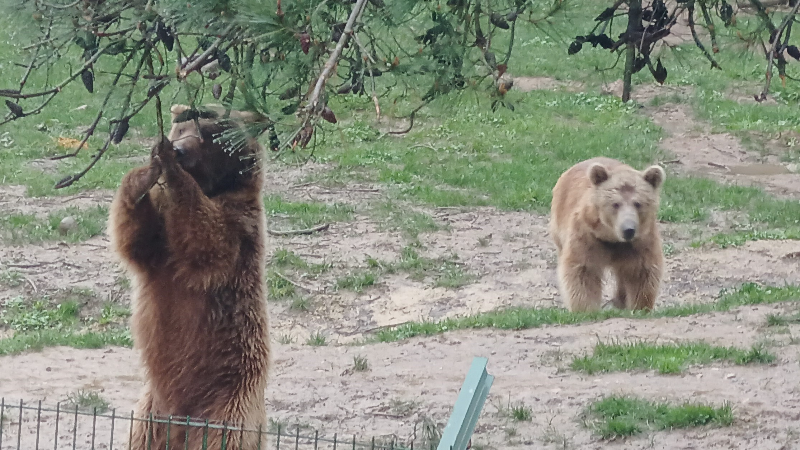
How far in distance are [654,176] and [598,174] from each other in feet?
1.63

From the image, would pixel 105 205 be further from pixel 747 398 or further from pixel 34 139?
pixel 747 398

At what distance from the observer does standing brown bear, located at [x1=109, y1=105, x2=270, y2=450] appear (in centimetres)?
495

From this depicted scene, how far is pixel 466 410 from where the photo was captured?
11.4 feet

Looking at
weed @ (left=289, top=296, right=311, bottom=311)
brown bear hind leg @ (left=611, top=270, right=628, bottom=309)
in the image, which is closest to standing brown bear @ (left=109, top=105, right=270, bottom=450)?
weed @ (left=289, top=296, right=311, bottom=311)

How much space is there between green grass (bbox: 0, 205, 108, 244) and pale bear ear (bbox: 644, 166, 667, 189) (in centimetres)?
564

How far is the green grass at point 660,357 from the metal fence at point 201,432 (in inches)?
57.7

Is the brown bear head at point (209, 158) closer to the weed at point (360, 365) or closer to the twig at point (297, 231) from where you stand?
the weed at point (360, 365)

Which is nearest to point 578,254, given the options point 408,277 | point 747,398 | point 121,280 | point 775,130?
point 408,277

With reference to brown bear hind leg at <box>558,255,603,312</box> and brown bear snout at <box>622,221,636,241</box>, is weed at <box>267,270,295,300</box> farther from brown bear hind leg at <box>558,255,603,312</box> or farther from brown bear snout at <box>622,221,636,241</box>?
brown bear snout at <box>622,221,636,241</box>

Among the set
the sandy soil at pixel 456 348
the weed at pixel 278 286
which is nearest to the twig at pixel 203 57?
the sandy soil at pixel 456 348

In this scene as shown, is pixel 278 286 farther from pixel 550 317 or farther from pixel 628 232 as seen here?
pixel 628 232

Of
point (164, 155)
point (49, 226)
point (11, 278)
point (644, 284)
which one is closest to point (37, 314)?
point (11, 278)

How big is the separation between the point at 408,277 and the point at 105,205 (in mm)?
3857

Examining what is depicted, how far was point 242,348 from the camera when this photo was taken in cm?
515
